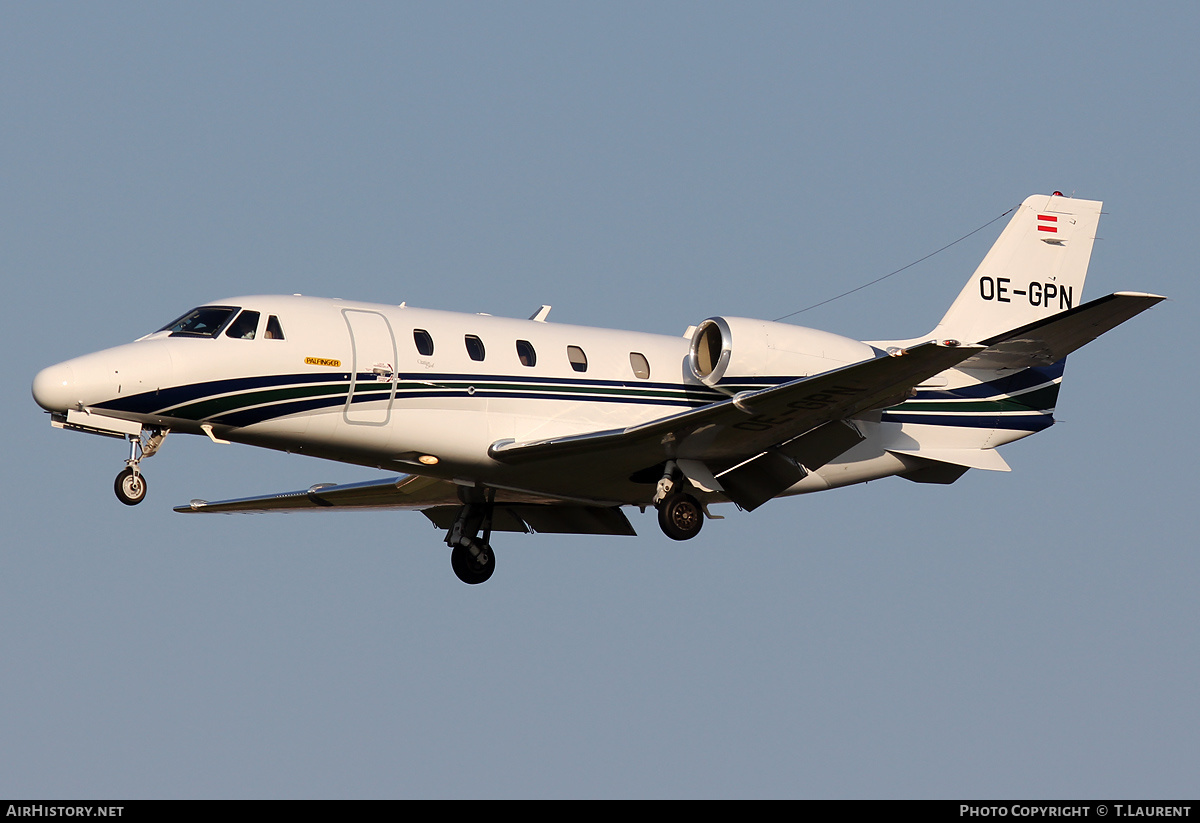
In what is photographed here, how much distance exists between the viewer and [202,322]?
66.7ft

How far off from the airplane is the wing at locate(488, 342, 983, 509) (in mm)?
38

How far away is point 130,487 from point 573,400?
5.93 meters

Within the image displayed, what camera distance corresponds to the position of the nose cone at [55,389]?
62.6 ft

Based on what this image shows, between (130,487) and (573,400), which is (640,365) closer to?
(573,400)

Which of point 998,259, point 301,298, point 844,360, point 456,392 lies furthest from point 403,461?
point 998,259

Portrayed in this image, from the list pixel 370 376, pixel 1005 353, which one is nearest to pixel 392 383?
pixel 370 376

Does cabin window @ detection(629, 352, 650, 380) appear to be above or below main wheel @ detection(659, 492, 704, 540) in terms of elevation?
above

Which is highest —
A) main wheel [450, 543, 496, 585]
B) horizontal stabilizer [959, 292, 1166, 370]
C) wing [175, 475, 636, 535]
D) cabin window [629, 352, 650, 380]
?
horizontal stabilizer [959, 292, 1166, 370]

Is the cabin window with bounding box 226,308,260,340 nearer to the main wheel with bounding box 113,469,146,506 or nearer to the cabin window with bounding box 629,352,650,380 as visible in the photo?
the main wheel with bounding box 113,469,146,506

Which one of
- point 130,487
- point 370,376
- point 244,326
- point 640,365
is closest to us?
point 130,487

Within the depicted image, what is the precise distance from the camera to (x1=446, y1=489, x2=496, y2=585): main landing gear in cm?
2458

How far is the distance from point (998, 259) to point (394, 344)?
1028cm

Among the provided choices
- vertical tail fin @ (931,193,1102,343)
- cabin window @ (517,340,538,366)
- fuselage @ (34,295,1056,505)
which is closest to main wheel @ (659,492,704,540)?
fuselage @ (34,295,1056,505)
